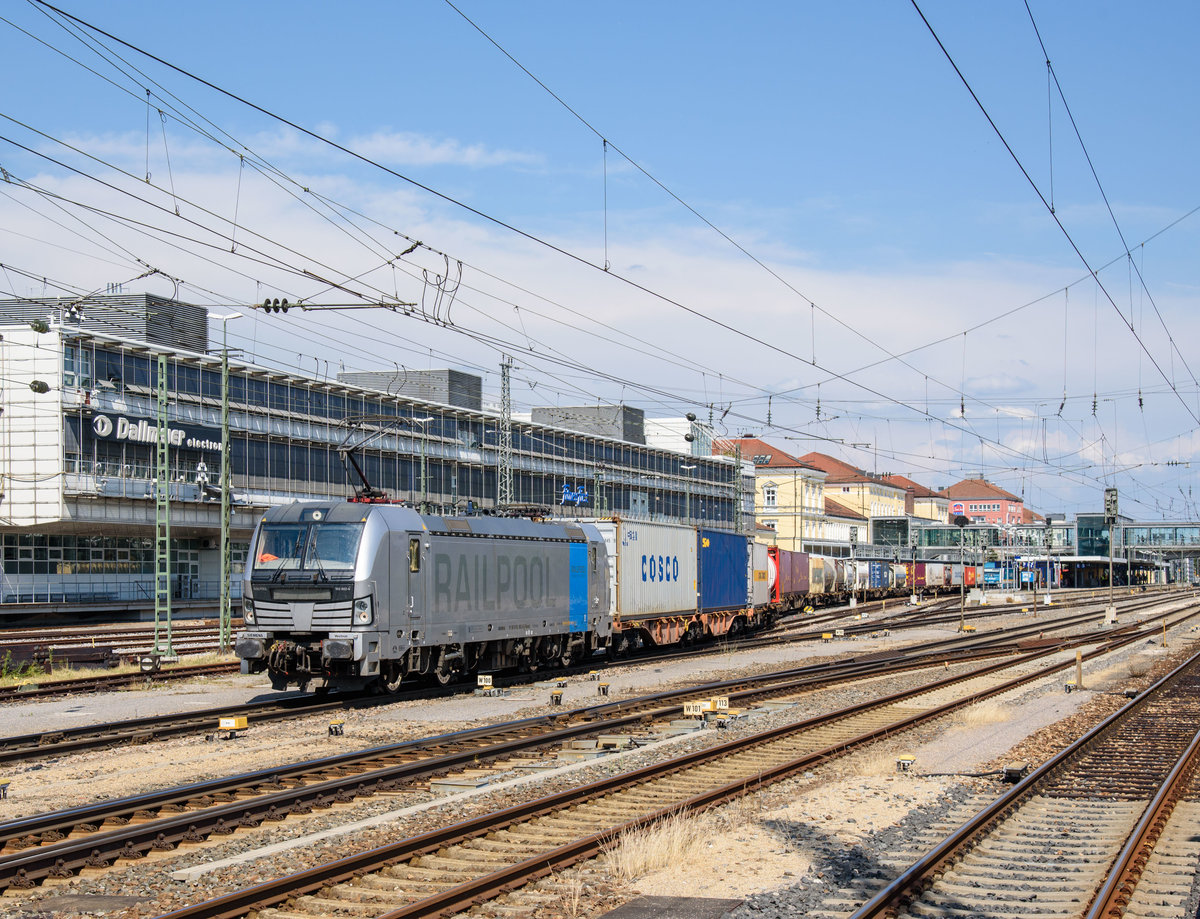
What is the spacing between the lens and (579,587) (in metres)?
27.5

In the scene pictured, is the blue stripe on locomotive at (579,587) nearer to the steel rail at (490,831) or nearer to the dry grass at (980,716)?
the dry grass at (980,716)

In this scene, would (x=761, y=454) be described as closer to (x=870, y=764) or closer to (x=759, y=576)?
(x=759, y=576)

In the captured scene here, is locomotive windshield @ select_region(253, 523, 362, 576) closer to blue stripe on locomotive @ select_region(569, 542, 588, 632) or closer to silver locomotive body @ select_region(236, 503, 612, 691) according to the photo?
silver locomotive body @ select_region(236, 503, 612, 691)

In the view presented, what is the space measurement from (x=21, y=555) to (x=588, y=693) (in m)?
40.9

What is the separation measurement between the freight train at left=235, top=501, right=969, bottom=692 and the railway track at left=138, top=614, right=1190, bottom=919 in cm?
688

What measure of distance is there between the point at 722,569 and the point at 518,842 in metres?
28.3

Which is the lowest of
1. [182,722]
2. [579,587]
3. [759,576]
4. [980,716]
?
[980,716]

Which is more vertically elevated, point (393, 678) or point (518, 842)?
point (393, 678)

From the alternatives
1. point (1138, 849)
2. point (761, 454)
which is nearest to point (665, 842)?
point (1138, 849)

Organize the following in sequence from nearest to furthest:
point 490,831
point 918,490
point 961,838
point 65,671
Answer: point 961,838 → point 490,831 → point 65,671 → point 918,490

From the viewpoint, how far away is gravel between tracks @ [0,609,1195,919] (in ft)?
29.8

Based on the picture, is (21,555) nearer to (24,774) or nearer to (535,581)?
(535,581)

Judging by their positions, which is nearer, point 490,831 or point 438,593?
point 490,831

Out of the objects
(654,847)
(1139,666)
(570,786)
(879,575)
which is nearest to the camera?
(654,847)
